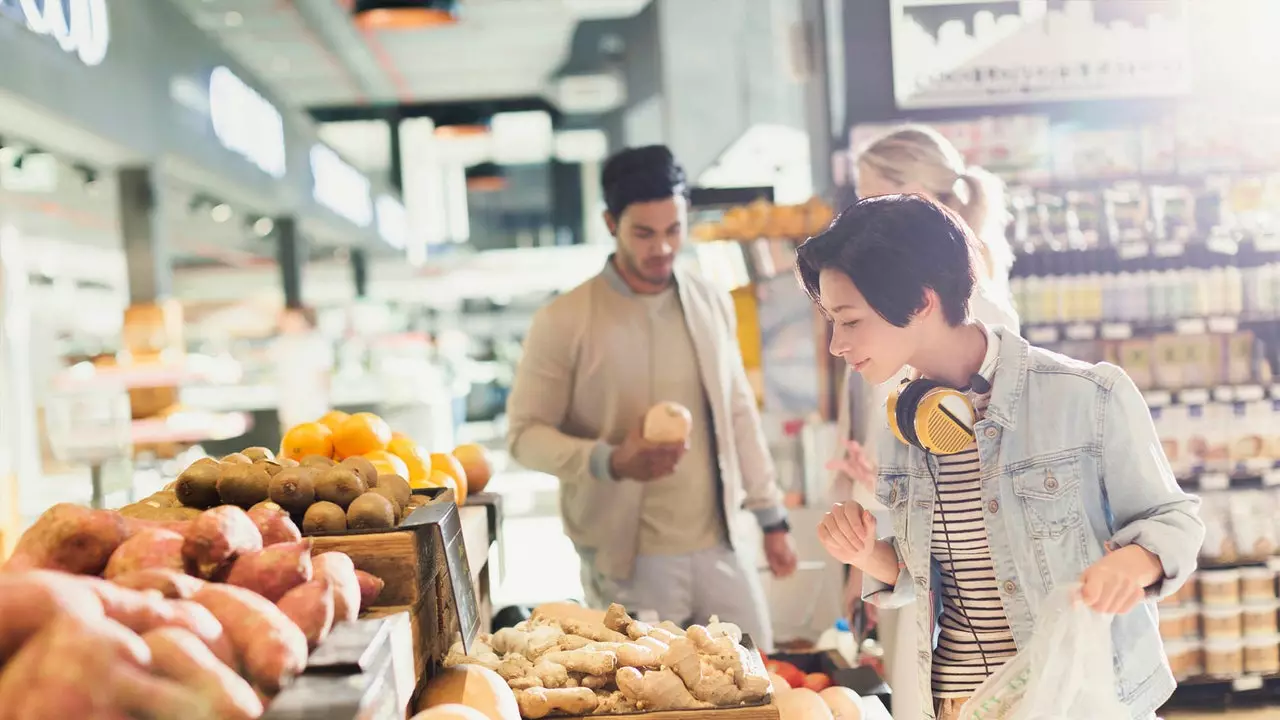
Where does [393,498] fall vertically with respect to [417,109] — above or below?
below

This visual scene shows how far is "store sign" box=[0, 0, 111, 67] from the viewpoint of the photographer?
5145 mm

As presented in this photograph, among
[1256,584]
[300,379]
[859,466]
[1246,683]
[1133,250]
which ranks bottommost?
[1246,683]

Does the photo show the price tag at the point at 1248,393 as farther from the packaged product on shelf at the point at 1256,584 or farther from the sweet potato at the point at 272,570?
the sweet potato at the point at 272,570

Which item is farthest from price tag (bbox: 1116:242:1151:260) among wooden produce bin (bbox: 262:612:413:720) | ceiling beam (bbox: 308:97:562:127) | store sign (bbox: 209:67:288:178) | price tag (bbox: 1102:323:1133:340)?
ceiling beam (bbox: 308:97:562:127)

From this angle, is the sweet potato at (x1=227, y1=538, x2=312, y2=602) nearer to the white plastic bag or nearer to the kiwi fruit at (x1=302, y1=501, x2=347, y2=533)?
the kiwi fruit at (x1=302, y1=501, x2=347, y2=533)

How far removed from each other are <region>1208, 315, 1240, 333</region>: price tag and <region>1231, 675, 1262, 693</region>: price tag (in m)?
1.53

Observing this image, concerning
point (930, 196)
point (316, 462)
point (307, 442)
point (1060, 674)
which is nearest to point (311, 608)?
point (316, 462)

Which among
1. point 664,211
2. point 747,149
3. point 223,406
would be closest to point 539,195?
point 223,406

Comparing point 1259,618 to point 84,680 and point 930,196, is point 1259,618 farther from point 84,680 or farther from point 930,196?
point 84,680

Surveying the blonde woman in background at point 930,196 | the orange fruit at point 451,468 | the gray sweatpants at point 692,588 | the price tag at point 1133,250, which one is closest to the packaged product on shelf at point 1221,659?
the price tag at point 1133,250

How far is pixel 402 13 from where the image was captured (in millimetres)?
6633

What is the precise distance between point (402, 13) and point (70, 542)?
591 centimetres

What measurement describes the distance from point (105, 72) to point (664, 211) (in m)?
4.73

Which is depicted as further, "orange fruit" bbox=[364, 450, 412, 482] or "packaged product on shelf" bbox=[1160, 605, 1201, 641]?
"packaged product on shelf" bbox=[1160, 605, 1201, 641]
